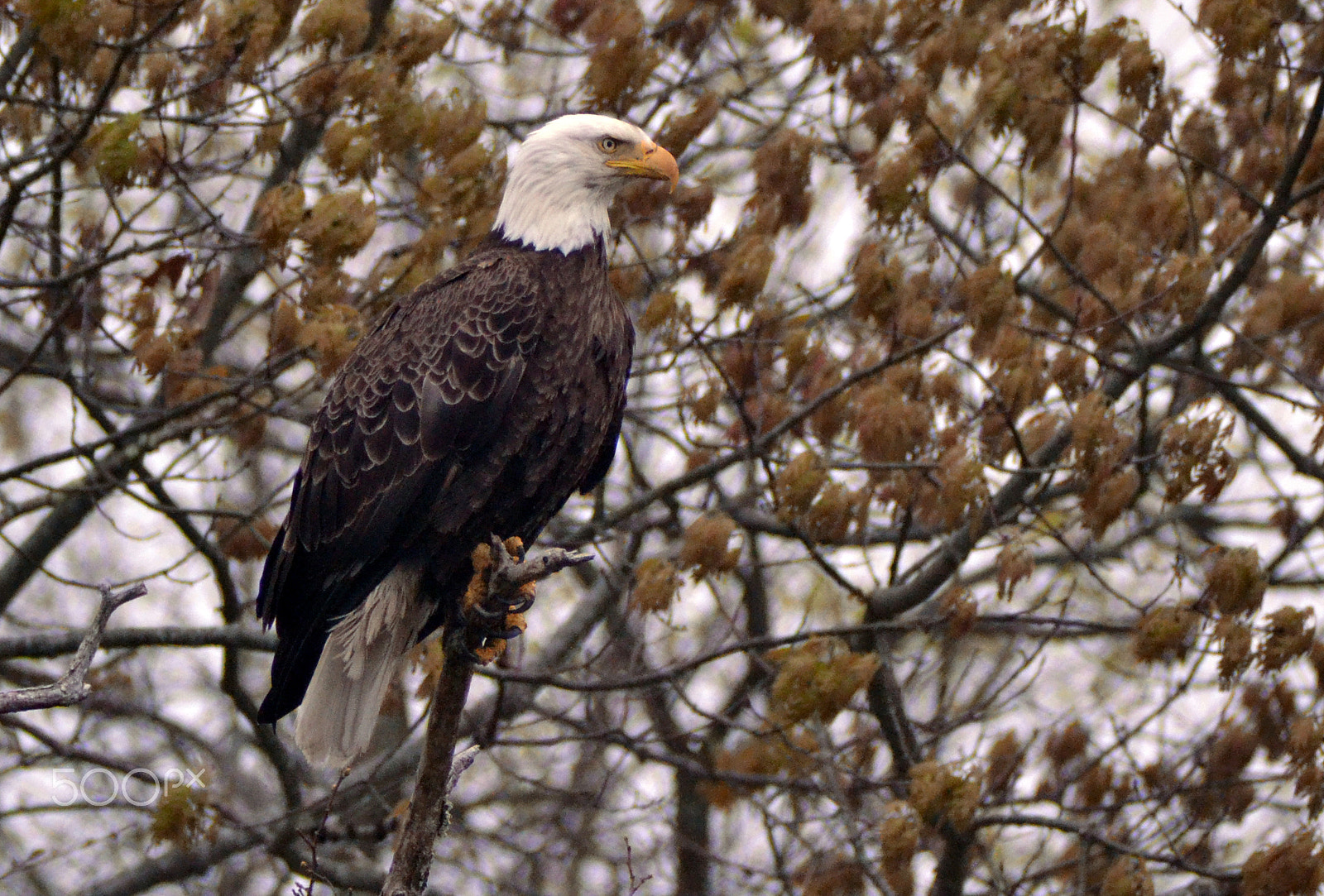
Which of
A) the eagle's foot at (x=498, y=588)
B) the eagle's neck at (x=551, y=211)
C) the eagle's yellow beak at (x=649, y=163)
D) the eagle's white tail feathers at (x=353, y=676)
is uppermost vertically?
the eagle's yellow beak at (x=649, y=163)

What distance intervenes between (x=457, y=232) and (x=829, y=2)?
1.51 metres

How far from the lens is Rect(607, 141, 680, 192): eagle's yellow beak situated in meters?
4.57

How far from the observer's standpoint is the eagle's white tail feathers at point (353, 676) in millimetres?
4434

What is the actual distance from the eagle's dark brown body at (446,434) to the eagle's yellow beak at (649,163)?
336 mm

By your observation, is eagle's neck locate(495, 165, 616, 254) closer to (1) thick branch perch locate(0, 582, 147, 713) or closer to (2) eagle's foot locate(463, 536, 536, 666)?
(2) eagle's foot locate(463, 536, 536, 666)

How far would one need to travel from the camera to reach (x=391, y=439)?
4.15 metres

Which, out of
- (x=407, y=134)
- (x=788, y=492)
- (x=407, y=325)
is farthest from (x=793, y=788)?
(x=407, y=134)

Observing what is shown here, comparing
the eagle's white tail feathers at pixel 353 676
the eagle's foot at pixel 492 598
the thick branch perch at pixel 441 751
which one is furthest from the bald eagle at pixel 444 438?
the thick branch perch at pixel 441 751

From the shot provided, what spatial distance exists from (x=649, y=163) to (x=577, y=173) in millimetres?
218

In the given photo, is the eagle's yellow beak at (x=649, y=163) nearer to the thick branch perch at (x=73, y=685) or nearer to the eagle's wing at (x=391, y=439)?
the eagle's wing at (x=391, y=439)

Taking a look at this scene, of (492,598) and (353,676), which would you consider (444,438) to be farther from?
(353,676)

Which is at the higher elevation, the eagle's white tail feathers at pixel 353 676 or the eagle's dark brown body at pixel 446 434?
the eagle's dark brown body at pixel 446 434

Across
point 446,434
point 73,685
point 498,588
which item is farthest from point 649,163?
point 73,685

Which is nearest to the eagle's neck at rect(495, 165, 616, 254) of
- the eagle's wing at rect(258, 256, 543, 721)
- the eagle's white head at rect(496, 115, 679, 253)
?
the eagle's white head at rect(496, 115, 679, 253)
